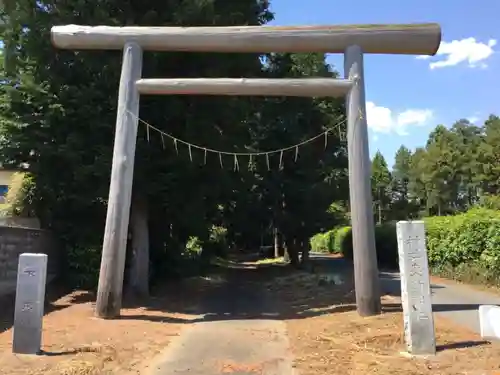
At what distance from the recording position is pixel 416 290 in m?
8.07

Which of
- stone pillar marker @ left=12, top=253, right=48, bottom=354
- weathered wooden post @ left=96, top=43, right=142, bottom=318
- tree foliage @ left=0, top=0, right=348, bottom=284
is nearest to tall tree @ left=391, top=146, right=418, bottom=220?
tree foliage @ left=0, top=0, right=348, bottom=284

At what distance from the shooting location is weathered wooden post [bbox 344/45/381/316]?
36.1ft

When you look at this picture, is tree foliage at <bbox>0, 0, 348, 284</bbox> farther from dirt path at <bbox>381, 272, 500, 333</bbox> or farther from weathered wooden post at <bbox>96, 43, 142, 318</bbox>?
dirt path at <bbox>381, 272, 500, 333</bbox>

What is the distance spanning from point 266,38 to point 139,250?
685cm

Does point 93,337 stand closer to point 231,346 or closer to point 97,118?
point 231,346

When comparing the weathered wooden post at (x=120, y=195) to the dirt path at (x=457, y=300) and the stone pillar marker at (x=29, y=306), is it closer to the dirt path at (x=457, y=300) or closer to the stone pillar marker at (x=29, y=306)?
the stone pillar marker at (x=29, y=306)

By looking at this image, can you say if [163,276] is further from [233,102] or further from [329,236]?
[329,236]

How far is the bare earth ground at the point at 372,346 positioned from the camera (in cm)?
718

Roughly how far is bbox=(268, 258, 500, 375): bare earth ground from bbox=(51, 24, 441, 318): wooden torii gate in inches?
58.4

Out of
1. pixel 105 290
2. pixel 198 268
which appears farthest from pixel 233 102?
pixel 198 268

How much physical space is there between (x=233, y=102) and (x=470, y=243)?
29.3ft

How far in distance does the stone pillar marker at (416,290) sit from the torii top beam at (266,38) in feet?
16.8

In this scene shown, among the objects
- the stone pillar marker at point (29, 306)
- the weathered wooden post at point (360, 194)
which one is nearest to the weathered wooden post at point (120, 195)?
the stone pillar marker at point (29, 306)

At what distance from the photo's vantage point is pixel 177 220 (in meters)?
16.9
